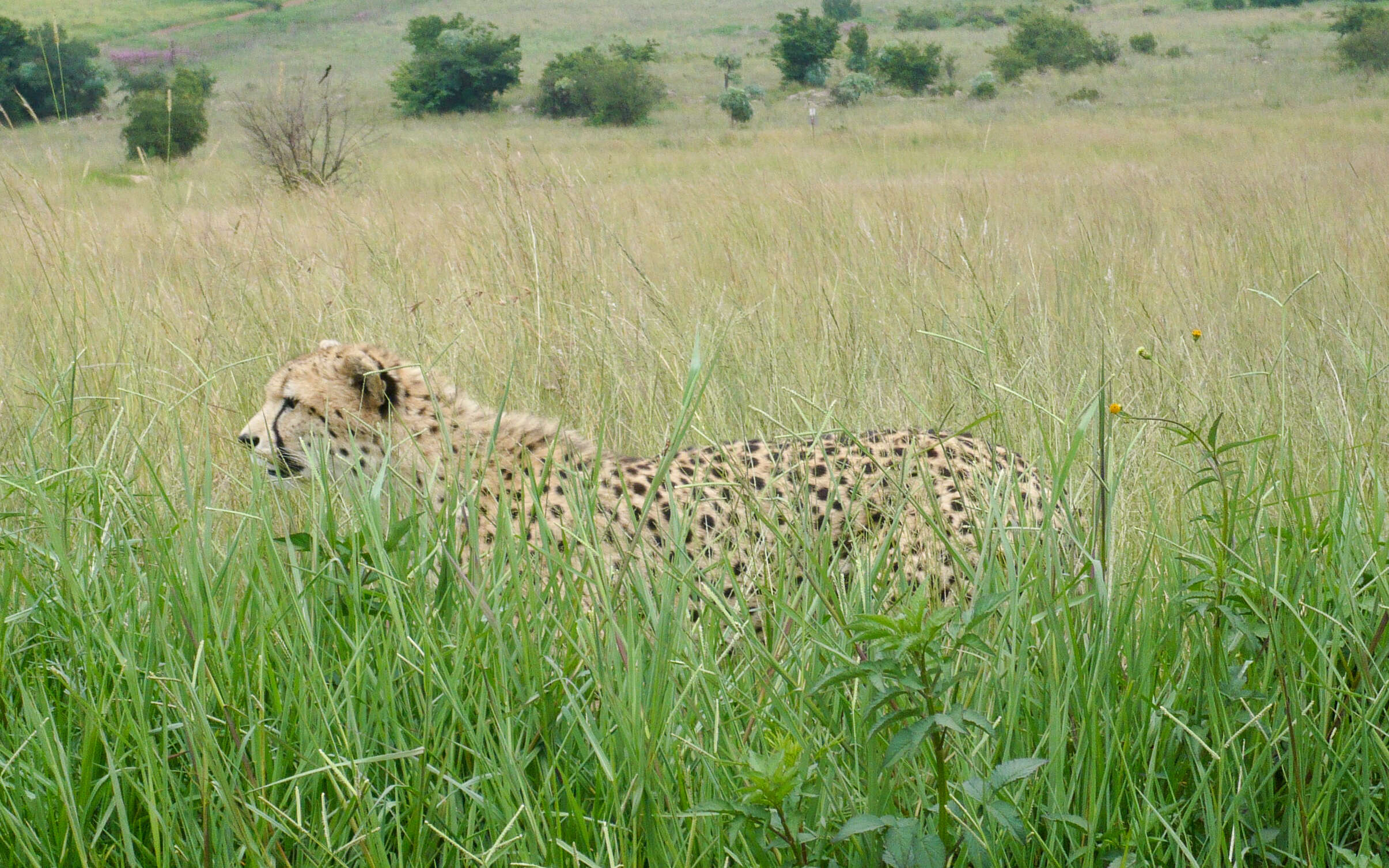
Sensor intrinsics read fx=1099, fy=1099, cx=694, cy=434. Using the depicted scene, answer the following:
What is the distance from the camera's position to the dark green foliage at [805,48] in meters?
46.0

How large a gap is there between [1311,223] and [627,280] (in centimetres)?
367

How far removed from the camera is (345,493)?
2076mm

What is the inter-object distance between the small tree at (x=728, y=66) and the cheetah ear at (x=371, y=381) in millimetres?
42962

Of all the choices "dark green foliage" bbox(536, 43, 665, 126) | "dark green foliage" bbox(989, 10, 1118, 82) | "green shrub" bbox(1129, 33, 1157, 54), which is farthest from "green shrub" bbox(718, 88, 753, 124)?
"green shrub" bbox(1129, 33, 1157, 54)

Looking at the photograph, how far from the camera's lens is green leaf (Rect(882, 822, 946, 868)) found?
117cm

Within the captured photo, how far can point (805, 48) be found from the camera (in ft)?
151

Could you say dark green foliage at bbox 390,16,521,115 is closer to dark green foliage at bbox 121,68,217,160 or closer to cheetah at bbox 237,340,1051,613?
dark green foliage at bbox 121,68,217,160

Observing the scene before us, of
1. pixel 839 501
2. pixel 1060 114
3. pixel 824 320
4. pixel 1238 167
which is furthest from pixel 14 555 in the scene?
pixel 1060 114

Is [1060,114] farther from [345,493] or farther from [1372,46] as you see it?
[345,493]

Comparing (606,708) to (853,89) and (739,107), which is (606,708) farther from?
(853,89)

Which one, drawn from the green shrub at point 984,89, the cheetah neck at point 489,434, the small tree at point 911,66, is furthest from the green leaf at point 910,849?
the small tree at point 911,66

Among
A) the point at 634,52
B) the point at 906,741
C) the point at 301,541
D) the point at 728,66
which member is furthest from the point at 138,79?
the point at 906,741

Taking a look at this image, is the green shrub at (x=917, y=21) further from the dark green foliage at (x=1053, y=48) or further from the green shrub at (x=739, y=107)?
the green shrub at (x=739, y=107)

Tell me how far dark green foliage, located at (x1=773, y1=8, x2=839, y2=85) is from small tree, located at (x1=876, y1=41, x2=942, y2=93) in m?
4.93
